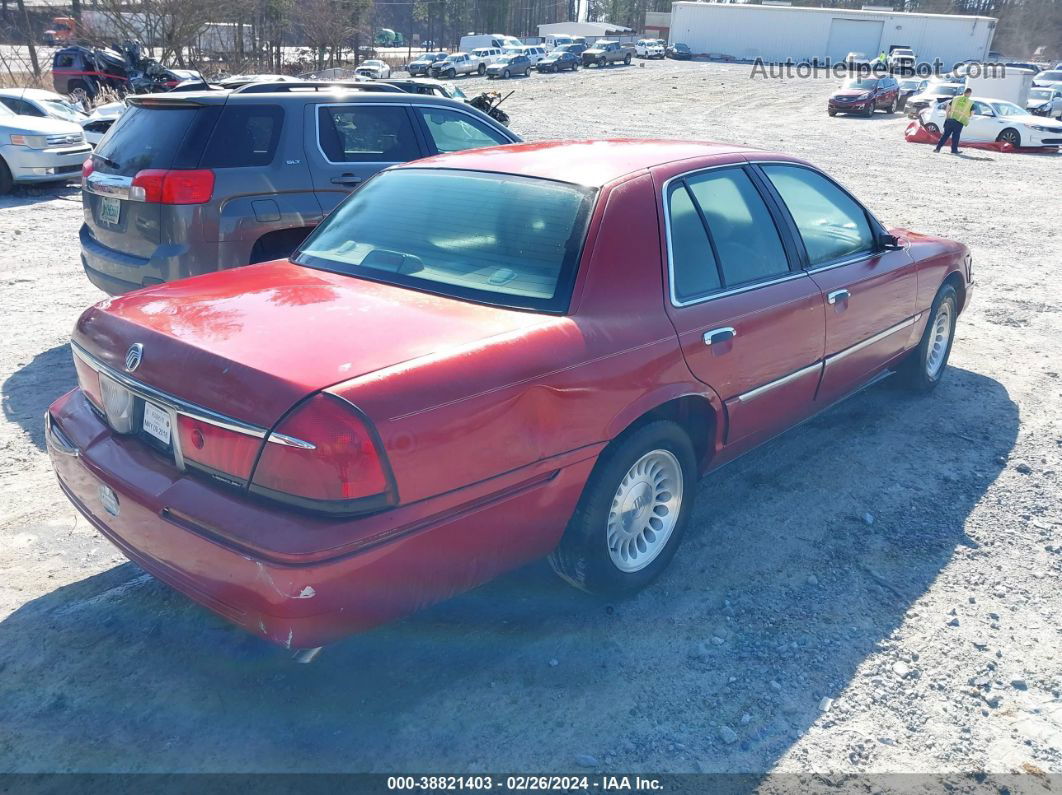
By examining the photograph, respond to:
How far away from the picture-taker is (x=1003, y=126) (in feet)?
78.0

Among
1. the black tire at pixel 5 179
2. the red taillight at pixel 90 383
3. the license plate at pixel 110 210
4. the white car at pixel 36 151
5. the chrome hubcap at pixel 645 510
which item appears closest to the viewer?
the red taillight at pixel 90 383

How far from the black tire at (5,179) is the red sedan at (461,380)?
10.8 meters

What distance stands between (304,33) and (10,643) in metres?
46.3

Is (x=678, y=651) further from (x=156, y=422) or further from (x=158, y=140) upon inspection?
(x=158, y=140)

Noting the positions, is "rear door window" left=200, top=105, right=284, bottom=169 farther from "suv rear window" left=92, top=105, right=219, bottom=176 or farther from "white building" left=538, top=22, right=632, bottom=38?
"white building" left=538, top=22, right=632, bottom=38

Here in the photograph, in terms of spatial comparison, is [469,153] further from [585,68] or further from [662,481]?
[585,68]

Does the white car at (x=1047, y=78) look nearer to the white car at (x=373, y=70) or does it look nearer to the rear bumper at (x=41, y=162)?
the white car at (x=373, y=70)

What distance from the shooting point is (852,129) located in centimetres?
2922

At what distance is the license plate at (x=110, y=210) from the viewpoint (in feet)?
18.5

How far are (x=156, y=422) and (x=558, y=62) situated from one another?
52.8m

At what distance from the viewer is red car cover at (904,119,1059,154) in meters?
23.9

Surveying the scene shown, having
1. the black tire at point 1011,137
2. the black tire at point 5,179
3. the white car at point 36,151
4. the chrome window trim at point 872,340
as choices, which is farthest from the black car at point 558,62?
the chrome window trim at point 872,340

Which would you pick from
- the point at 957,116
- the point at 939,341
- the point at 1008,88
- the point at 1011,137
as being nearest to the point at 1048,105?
the point at 1008,88

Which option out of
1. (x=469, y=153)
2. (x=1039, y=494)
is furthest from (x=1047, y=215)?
(x=469, y=153)
